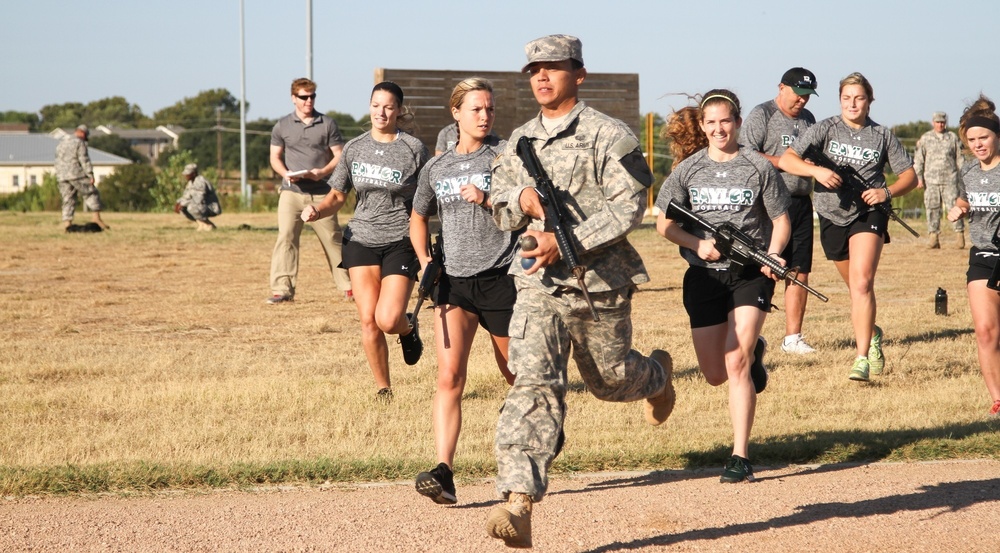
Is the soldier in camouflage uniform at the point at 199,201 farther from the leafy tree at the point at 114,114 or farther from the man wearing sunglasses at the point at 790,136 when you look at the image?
the leafy tree at the point at 114,114

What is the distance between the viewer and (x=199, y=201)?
98.3 feet

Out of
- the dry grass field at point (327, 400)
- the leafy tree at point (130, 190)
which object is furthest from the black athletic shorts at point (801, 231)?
the leafy tree at point (130, 190)

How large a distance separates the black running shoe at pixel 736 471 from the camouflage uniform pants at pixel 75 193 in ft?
77.2

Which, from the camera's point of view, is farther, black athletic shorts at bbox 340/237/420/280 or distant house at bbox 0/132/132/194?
distant house at bbox 0/132/132/194

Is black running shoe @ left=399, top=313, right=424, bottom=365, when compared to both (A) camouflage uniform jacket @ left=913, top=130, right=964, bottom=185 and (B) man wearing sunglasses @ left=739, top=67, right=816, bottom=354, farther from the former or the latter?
(A) camouflage uniform jacket @ left=913, top=130, right=964, bottom=185

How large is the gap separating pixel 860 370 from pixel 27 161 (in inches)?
4100

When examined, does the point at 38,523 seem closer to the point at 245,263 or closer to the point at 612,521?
the point at 612,521

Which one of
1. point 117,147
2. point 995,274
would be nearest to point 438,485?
point 995,274

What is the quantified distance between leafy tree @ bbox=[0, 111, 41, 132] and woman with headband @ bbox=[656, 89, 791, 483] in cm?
15519

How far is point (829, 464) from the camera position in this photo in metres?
6.76

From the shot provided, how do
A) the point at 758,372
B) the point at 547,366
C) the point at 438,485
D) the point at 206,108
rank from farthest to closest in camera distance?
the point at 206,108 → the point at 758,372 → the point at 438,485 → the point at 547,366

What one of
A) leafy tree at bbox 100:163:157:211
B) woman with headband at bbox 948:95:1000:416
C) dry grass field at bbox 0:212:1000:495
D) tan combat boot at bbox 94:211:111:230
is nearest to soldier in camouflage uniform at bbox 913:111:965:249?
dry grass field at bbox 0:212:1000:495

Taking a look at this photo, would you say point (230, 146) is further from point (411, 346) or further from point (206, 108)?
point (411, 346)

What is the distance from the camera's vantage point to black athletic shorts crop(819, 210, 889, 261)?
8.76m
